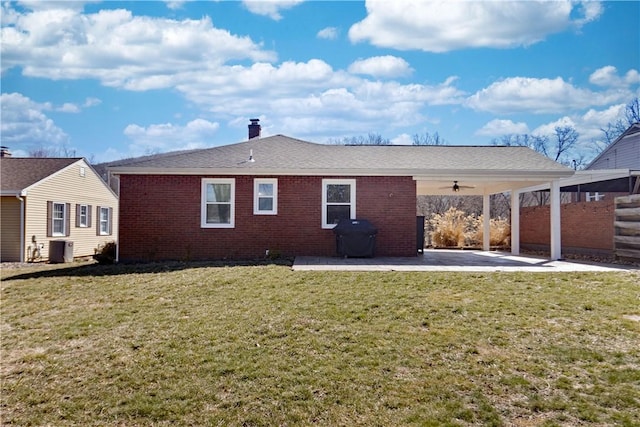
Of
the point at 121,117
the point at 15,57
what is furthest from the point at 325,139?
the point at 15,57

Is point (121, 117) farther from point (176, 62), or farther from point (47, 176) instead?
point (176, 62)

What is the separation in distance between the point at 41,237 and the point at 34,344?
13.7 meters

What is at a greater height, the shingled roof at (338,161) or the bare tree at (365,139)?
the bare tree at (365,139)

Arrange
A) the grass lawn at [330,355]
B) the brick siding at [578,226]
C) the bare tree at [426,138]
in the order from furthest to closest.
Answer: the bare tree at [426,138], the brick siding at [578,226], the grass lawn at [330,355]

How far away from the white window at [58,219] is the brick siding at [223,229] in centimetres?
751

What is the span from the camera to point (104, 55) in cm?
1263

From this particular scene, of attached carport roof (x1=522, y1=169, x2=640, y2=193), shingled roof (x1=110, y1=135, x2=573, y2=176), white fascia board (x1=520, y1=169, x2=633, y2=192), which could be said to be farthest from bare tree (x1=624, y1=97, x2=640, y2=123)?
shingled roof (x1=110, y1=135, x2=573, y2=176)

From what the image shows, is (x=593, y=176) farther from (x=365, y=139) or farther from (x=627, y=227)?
(x=365, y=139)

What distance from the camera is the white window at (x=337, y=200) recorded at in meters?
13.1

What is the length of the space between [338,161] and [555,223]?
253 inches

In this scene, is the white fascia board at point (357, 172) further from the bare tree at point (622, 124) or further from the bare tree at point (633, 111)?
the bare tree at point (633, 111)

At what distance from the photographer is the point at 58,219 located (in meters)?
18.9

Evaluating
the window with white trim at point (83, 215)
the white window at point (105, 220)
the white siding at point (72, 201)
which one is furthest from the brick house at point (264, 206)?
the white window at point (105, 220)

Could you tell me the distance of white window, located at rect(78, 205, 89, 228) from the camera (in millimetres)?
20469
